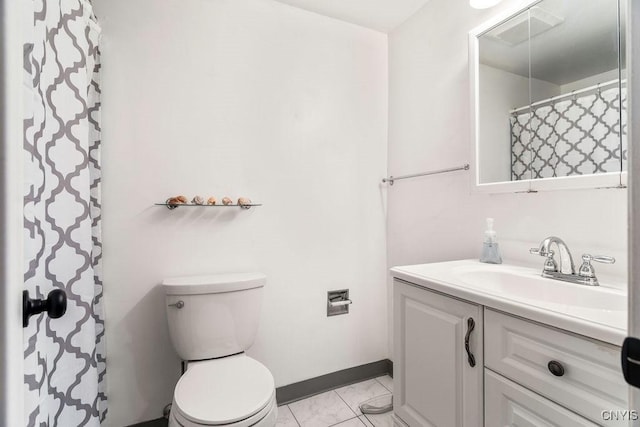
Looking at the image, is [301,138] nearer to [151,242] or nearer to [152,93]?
[152,93]

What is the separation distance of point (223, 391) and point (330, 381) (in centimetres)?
94

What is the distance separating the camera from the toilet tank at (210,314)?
1.32 metres

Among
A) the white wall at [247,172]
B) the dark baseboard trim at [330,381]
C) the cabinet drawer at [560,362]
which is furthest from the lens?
the dark baseboard trim at [330,381]

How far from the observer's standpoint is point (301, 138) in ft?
5.80

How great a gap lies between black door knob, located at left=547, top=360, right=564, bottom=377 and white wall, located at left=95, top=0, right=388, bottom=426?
1234 mm

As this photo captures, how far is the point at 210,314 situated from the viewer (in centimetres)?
135

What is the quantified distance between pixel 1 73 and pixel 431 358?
4.27 feet

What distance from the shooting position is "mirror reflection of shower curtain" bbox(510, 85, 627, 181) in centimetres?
96

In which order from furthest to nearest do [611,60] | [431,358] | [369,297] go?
[369,297], [431,358], [611,60]

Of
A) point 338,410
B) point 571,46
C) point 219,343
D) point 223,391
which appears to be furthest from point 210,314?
point 571,46

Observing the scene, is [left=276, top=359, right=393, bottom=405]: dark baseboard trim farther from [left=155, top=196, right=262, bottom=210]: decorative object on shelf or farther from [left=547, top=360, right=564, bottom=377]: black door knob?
[left=547, top=360, right=564, bottom=377]: black door knob

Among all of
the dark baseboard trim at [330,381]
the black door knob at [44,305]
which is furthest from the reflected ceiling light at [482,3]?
the dark baseboard trim at [330,381]

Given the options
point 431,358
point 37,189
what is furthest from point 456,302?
point 37,189

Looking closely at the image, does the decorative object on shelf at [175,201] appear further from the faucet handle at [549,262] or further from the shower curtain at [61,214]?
the faucet handle at [549,262]
